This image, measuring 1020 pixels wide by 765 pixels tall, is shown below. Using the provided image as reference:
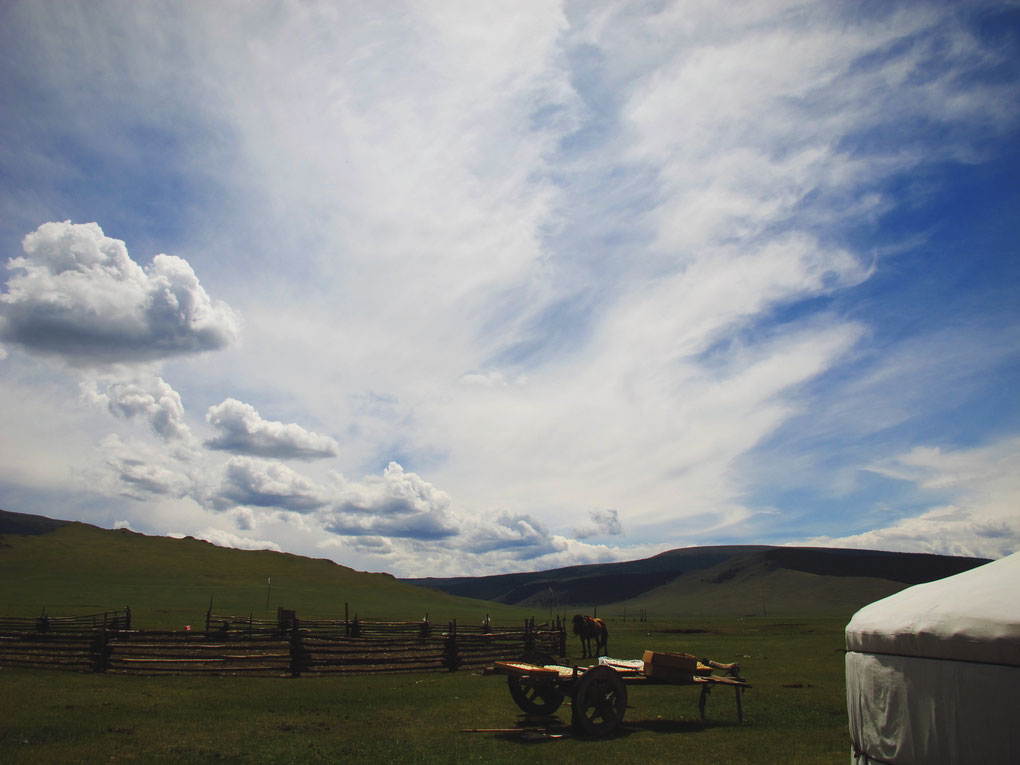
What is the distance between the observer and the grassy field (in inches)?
363

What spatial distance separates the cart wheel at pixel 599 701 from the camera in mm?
10180

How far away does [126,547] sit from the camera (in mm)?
121688

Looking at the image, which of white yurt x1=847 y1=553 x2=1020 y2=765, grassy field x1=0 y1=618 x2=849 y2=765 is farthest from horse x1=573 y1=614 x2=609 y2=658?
white yurt x1=847 y1=553 x2=1020 y2=765

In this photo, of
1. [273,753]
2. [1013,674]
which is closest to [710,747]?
[1013,674]

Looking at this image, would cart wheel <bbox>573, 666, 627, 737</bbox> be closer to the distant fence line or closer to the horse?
the distant fence line

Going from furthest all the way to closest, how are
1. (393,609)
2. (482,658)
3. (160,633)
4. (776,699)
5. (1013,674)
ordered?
(393,609), (482,658), (160,633), (776,699), (1013,674)

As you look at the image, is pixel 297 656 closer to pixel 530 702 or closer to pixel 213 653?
pixel 213 653

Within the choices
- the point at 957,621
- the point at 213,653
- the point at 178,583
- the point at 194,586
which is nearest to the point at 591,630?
the point at 213,653

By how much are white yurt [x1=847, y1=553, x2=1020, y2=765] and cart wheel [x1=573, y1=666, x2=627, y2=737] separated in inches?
145

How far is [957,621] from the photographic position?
661cm

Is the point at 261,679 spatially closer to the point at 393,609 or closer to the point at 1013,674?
the point at 1013,674

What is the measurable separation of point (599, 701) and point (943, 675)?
5.44 m

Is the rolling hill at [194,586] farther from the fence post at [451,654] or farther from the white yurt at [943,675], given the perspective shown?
the white yurt at [943,675]

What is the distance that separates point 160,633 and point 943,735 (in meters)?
20.3
